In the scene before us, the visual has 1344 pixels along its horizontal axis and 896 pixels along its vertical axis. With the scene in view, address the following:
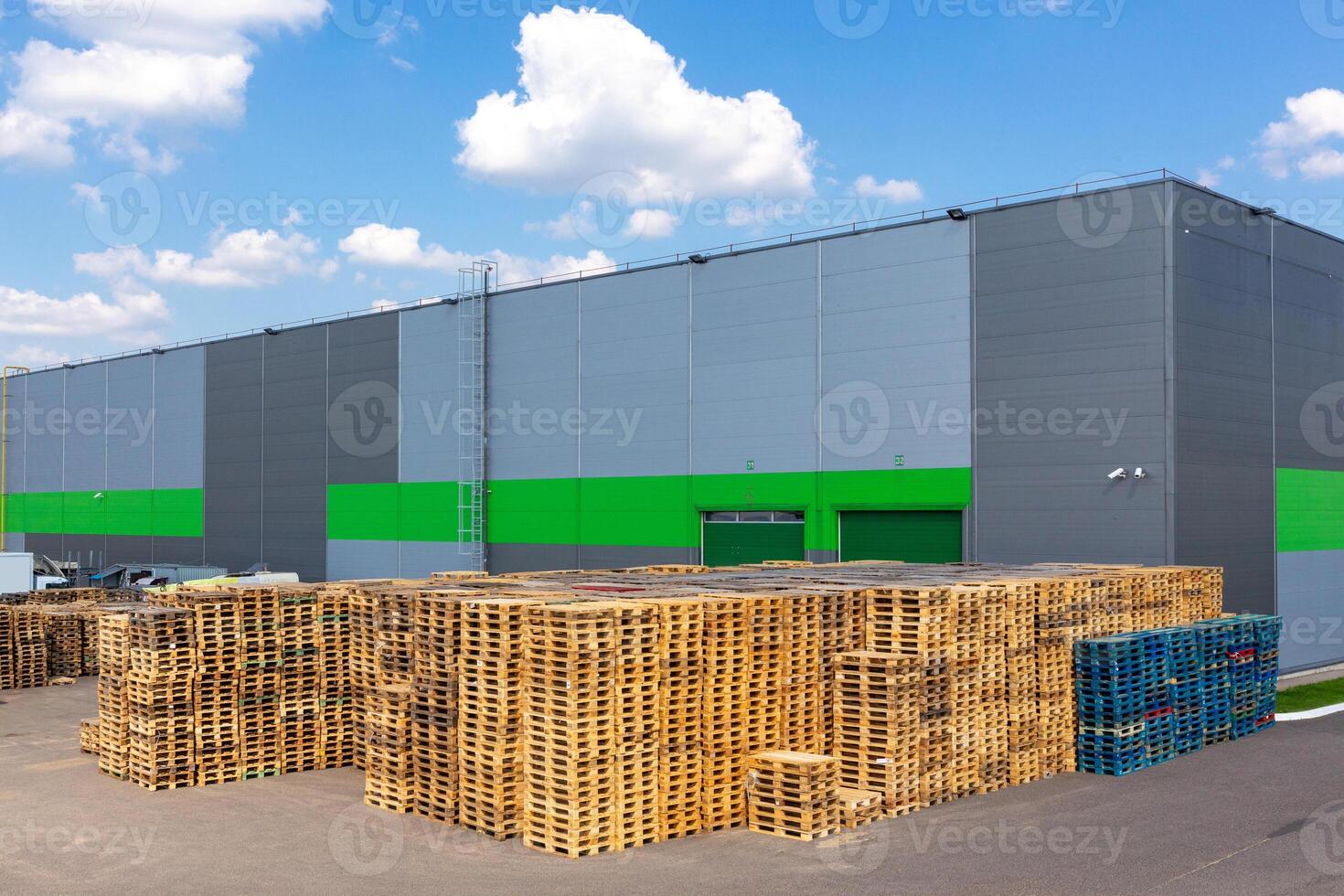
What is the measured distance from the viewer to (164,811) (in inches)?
555

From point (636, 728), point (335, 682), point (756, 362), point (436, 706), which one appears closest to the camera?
point (636, 728)

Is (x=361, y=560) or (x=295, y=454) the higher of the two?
(x=295, y=454)

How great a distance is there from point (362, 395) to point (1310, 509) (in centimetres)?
2966

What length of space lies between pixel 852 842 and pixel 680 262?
2130 centimetres

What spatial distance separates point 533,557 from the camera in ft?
117

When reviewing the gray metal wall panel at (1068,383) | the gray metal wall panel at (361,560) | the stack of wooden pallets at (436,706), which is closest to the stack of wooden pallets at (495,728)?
the stack of wooden pallets at (436,706)

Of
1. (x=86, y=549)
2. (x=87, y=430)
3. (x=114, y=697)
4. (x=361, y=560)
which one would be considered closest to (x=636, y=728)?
(x=114, y=697)

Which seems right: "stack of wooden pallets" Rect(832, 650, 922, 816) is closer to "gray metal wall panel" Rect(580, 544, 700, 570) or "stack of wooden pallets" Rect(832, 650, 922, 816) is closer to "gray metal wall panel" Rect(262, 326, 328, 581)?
"gray metal wall panel" Rect(580, 544, 700, 570)

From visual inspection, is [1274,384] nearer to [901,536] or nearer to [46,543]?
[901,536]

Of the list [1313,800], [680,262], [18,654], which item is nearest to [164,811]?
[18,654]

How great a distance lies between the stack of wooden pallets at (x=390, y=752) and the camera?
45.0 feet

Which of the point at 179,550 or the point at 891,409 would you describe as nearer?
the point at 891,409

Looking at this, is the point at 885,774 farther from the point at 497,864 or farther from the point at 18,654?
the point at 18,654

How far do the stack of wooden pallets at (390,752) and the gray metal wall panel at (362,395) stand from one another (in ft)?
85.2
